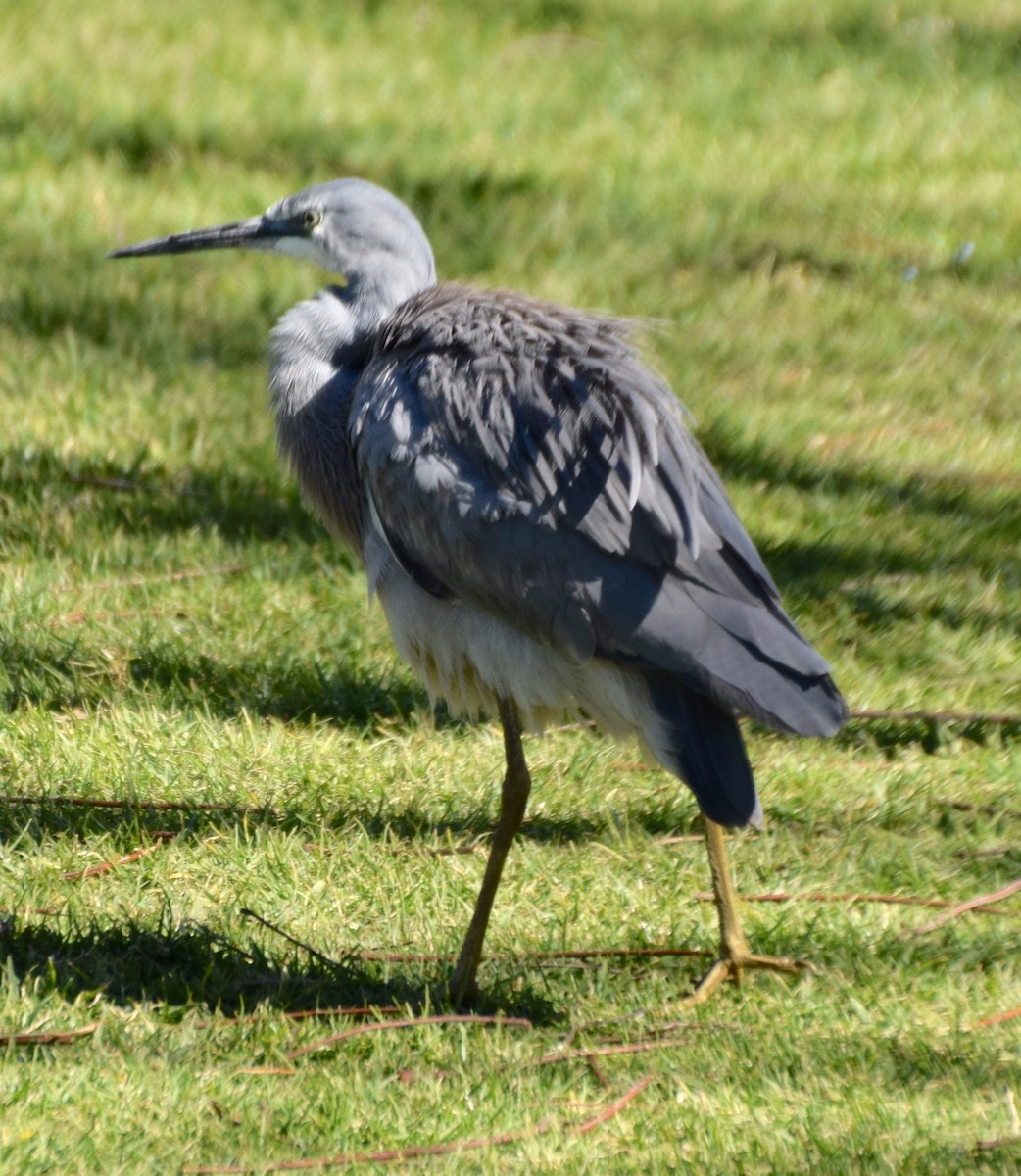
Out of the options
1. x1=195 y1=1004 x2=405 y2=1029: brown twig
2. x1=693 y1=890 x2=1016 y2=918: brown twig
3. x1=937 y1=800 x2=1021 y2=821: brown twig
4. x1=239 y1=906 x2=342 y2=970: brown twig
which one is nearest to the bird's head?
x1=239 y1=906 x2=342 y2=970: brown twig

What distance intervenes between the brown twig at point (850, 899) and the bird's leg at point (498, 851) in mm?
685

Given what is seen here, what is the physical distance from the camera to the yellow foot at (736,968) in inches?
160

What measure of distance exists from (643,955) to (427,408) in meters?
1.45

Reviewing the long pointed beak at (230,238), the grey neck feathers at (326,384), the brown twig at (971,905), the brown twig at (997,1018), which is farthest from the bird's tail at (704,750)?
the long pointed beak at (230,238)

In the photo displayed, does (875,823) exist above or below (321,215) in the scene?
below

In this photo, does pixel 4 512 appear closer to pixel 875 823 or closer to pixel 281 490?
pixel 281 490

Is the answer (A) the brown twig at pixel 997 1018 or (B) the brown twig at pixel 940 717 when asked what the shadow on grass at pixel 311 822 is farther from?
(A) the brown twig at pixel 997 1018

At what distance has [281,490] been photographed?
6633mm

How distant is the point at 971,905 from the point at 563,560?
1.50 metres

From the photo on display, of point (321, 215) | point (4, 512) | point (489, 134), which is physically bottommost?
point (4, 512)

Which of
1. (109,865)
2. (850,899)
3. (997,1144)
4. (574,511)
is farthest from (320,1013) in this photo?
(850,899)

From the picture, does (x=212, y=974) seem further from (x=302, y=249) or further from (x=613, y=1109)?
(x=302, y=249)

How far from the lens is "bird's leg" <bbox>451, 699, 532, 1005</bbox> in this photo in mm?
3986

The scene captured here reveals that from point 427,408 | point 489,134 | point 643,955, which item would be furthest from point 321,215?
point 489,134
